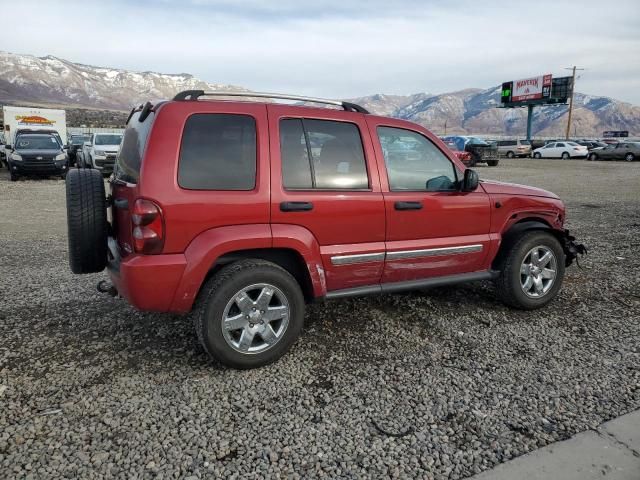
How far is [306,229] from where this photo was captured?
3.46m

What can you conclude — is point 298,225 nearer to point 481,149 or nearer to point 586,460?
point 586,460

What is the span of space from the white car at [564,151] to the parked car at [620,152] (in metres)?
1.54

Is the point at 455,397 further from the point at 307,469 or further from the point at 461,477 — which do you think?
the point at 307,469

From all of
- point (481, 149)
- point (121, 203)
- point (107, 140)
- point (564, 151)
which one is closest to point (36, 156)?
point (107, 140)

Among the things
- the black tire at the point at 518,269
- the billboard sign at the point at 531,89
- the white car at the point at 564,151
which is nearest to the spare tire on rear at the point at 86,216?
the black tire at the point at 518,269

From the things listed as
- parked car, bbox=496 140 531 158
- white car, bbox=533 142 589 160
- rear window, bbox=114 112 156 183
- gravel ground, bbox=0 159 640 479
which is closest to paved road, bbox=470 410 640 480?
gravel ground, bbox=0 159 640 479

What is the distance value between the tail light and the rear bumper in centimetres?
7

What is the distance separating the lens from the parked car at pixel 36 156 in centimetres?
1647

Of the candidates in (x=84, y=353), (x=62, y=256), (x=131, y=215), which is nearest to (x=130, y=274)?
(x=131, y=215)

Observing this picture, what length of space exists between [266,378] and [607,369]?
2374mm

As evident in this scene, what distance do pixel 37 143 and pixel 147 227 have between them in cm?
1739

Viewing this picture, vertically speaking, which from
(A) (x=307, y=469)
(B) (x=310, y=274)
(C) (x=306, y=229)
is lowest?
(A) (x=307, y=469)

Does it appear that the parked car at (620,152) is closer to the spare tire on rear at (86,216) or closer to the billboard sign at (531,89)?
the billboard sign at (531,89)

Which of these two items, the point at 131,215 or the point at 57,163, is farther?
the point at 57,163
